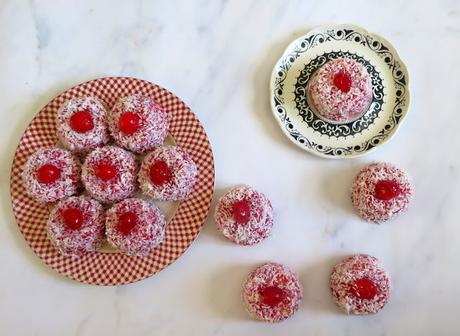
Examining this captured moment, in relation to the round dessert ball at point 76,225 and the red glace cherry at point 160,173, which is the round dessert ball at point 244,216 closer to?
the red glace cherry at point 160,173

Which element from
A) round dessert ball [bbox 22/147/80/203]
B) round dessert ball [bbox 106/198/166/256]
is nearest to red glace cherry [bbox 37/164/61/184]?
round dessert ball [bbox 22/147/80/203]

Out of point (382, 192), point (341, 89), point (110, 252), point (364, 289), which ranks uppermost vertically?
point (341, 89)

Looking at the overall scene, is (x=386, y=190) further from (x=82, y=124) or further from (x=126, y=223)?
(x=82, y=124)

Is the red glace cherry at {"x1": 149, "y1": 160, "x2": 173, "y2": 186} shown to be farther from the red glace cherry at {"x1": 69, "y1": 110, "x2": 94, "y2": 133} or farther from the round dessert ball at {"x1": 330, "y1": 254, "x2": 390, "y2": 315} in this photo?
the round dessert ball at {"x1": 330, "y1": 254, "x2": 390, "y2": 315}

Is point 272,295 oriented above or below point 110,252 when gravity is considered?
above

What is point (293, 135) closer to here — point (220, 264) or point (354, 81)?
point (354, 81)

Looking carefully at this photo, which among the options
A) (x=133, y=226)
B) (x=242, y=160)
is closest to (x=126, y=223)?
(x=133, y=226)

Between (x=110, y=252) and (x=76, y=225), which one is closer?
(x=76, y=225)
